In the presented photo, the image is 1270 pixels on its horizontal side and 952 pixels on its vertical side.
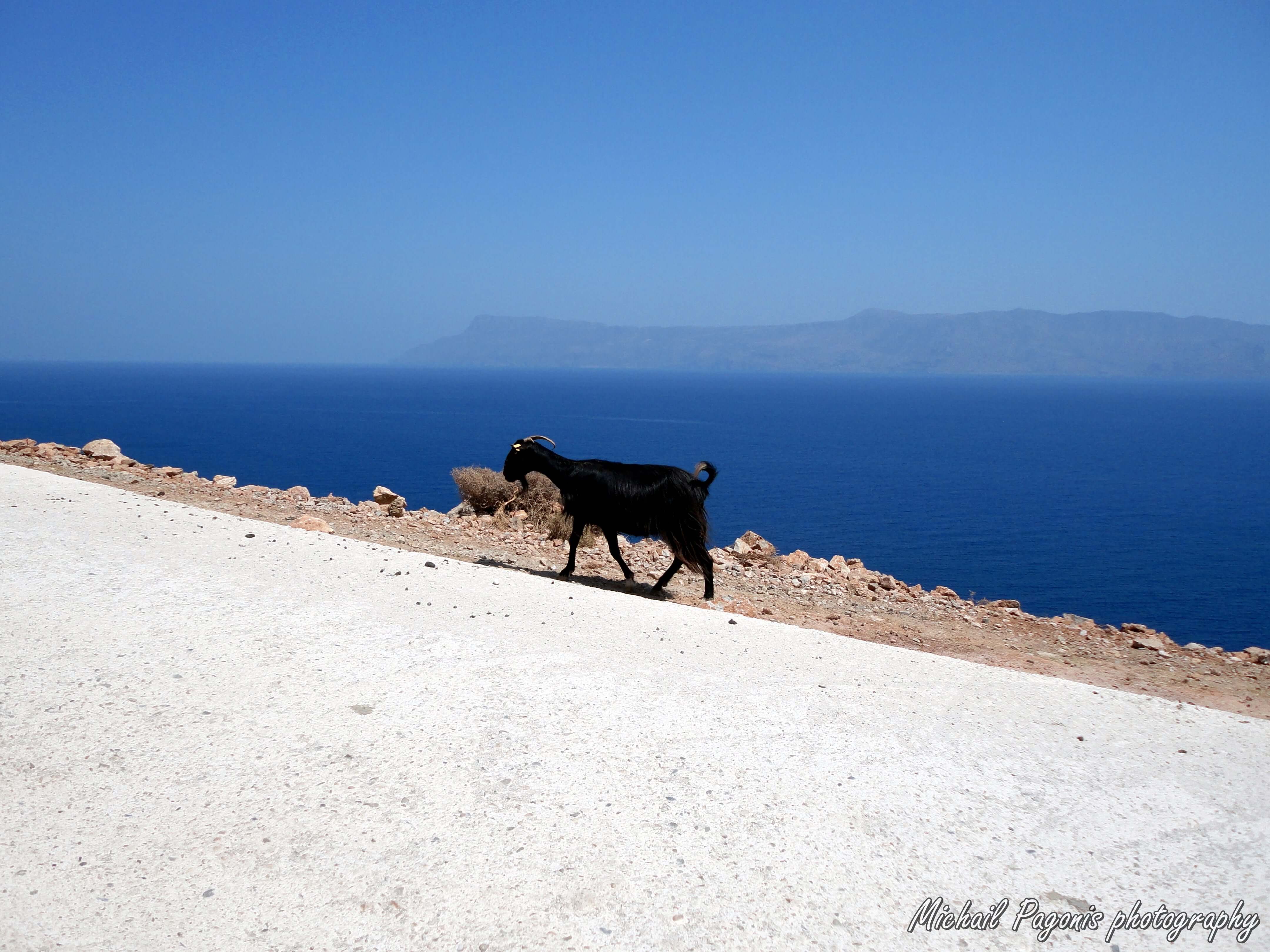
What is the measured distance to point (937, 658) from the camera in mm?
8945

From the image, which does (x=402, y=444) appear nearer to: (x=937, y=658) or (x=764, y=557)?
(x=764, y=557)

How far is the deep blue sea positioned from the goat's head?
17.0 m

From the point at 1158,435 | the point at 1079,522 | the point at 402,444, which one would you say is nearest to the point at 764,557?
the point at 1079,522

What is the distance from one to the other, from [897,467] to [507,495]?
56486 millimetres

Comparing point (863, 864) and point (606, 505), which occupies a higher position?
point (606, 505)

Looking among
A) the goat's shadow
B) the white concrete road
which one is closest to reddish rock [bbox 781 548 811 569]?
the goat's shadow

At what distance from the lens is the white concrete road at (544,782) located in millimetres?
4645

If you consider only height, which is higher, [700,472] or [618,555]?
[700,472]

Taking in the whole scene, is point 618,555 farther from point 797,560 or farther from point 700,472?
point 797,560

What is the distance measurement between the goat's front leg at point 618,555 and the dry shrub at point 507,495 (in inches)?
192

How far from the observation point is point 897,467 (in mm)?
69125

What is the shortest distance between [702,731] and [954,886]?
2081 millimetres

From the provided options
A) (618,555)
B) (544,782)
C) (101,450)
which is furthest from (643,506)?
(101,450)

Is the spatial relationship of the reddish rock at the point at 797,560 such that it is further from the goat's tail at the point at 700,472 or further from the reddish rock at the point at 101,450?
the reddish rock at the point at 101,450
